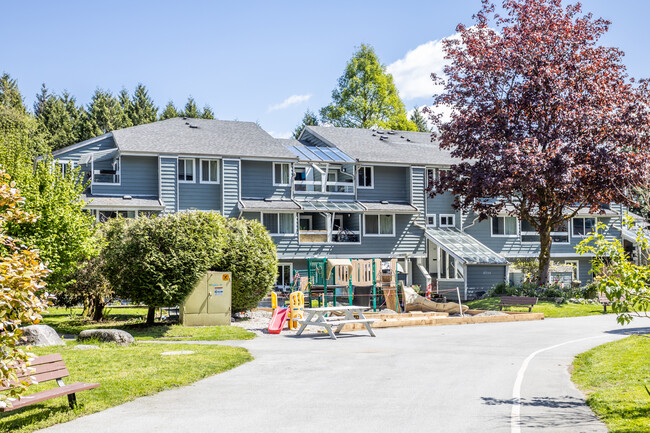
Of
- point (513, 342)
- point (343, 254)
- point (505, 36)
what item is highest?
point (505, 36)

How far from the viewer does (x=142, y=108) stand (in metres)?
65.3

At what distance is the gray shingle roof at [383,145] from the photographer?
4356 centimetres

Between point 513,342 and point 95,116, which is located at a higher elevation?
point 95,116

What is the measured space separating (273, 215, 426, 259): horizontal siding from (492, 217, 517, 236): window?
6.19 m

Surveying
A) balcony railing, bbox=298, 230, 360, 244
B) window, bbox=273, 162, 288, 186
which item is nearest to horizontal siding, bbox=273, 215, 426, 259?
balcony railing, bbox=298, 230, 360, 244

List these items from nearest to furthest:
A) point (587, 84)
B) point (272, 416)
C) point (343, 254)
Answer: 1. point (272, 416)
2. point (587, 84)
3. point (343, 254)

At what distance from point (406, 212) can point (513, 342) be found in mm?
23929

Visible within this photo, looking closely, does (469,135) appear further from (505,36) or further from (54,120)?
(54,120)

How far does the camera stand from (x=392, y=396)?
1068 centimetres

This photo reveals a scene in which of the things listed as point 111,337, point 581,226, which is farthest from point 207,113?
point 111,337

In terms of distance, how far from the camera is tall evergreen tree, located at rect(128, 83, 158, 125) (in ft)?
205

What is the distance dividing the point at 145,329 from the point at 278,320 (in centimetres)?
438

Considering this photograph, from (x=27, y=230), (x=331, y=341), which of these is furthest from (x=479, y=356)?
(x=27, y=230)

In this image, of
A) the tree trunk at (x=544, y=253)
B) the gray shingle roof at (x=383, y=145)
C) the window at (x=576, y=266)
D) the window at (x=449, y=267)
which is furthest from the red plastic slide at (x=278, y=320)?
the window at (x=576, y=266)
